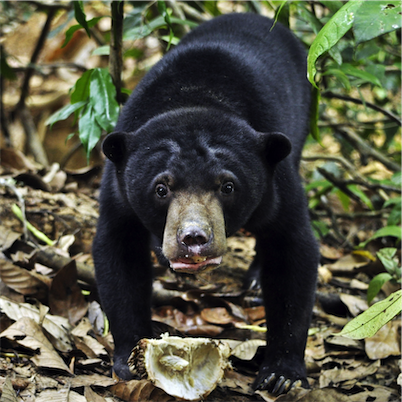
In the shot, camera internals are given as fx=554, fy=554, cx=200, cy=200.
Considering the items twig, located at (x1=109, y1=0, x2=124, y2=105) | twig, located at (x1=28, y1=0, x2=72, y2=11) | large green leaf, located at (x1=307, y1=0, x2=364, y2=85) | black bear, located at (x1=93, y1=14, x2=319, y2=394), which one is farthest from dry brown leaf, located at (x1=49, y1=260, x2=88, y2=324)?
twig, located at (x1=28, y1=0, x2=72, y2=11)

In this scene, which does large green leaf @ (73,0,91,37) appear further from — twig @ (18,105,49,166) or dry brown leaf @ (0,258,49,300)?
twig @ (18,105,49,166)

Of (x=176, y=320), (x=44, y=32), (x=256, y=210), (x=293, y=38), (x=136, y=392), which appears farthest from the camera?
(x=44, y=32)

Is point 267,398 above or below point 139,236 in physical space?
below

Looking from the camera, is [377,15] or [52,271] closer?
[377,15]

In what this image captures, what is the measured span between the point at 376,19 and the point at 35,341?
221 centimetres

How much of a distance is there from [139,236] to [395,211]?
2318 millimetres

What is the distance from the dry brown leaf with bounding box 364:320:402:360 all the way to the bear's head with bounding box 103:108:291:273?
1098 millimetres

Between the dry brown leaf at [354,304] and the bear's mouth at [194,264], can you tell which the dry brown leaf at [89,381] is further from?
the dry brown leaf at [354,304]

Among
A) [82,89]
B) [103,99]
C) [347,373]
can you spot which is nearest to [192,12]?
[82,89]

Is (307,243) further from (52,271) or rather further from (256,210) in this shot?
(52,271)

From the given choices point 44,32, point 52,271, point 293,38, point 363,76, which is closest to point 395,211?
point 363,76

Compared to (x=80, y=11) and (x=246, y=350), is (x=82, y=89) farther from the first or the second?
(x=246, y=350)

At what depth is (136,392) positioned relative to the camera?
261 centimetres

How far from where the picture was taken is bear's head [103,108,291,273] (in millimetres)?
2703
